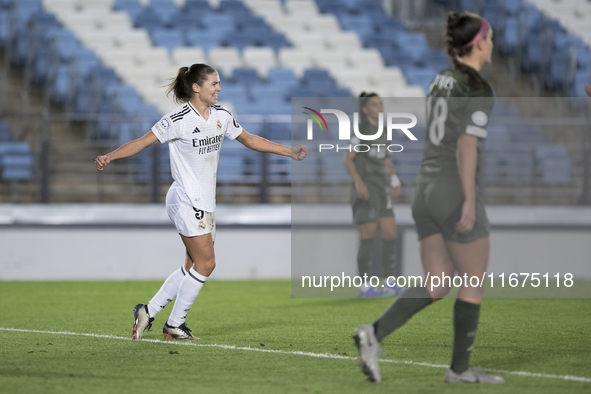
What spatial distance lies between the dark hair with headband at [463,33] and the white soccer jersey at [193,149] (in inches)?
78.2

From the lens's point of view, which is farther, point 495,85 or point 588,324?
point 495,85

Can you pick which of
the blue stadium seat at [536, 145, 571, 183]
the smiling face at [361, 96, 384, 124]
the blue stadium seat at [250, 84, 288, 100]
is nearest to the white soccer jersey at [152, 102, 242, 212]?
the smiling face at [361, 96, 384, 124]

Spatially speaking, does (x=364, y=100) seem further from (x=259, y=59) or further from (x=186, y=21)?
(x=186, y=21)

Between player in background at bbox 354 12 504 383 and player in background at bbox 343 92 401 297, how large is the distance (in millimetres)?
4115

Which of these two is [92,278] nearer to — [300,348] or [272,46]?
[300,348]

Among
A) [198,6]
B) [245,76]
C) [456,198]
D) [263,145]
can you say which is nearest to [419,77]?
[245,76]

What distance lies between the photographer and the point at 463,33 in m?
3.59

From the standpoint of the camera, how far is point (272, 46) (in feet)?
51.4

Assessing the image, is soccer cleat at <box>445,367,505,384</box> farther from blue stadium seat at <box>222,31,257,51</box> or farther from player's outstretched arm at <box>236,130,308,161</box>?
blue stadium seat at <box>222,31,257,51</box>

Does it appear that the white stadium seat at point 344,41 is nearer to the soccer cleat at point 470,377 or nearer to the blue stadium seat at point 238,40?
the blue stadium seat at point 238,40

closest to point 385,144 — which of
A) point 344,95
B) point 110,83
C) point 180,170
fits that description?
point 180,170

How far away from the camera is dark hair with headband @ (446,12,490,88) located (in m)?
3.58

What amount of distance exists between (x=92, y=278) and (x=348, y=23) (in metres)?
8.83

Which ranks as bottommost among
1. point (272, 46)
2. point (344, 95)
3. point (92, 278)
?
point (92, 278)
